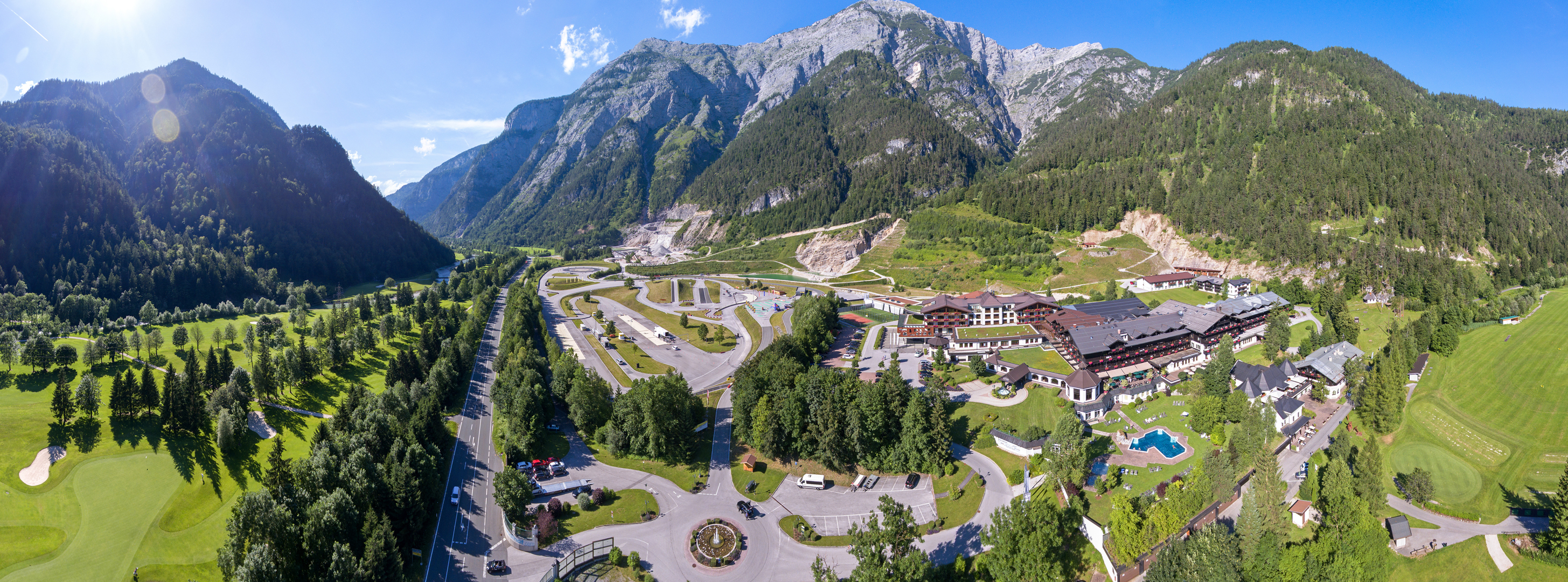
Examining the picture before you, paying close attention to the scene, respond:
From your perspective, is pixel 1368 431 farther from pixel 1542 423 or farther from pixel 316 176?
pixel 316 176

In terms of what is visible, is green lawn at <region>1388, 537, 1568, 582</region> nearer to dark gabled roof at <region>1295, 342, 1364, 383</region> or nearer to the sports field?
the sports field

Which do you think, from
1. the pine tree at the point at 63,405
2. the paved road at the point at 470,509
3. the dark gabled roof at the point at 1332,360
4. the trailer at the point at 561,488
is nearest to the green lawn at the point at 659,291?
the paved road at the point at 470,509

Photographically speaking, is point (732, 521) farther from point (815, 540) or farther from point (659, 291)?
point (659, 291)

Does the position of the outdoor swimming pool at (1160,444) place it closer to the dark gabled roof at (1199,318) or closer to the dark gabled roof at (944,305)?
the dark gabled roof at (1199,318)

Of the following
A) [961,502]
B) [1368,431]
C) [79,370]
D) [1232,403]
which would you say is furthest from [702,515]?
[79,370]

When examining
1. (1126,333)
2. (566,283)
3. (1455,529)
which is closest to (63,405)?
(1126,333)
